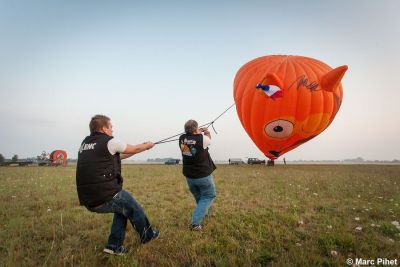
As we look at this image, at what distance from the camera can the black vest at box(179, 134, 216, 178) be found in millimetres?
6371

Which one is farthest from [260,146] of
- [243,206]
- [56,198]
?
[56,198]

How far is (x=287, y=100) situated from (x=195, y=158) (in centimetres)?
343

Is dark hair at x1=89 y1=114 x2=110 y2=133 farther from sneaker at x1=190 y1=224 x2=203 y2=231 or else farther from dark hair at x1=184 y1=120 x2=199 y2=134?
sneaker at x1=190 y1=224 x2=203 y2=231

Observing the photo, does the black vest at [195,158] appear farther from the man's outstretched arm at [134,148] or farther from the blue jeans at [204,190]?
the man's outstretched arm at [134,148]

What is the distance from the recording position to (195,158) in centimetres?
638

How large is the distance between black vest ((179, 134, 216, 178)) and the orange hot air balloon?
9.14 ft

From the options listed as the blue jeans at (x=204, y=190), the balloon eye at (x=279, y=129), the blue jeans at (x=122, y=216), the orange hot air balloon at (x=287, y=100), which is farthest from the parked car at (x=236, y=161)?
the blue jeans at (x=122, y=216)

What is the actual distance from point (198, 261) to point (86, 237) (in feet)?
8.98

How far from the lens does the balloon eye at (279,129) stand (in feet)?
26.7

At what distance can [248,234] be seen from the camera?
544 centimetres

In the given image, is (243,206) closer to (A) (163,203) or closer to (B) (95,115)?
(A) (163,203)

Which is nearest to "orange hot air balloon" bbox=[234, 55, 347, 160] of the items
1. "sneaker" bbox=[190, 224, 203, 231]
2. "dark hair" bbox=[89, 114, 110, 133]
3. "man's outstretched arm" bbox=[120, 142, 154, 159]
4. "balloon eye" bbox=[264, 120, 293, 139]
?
"balloon eye" bbox=[264, 120, 293, 139]

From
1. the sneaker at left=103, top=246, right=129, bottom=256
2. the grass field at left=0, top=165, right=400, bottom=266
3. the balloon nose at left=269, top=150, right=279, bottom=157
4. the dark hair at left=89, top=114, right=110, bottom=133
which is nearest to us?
the grass field at left=0, top=165, right=400, bottom=266

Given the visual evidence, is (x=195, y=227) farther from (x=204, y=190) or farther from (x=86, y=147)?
(x=86, y=147)
